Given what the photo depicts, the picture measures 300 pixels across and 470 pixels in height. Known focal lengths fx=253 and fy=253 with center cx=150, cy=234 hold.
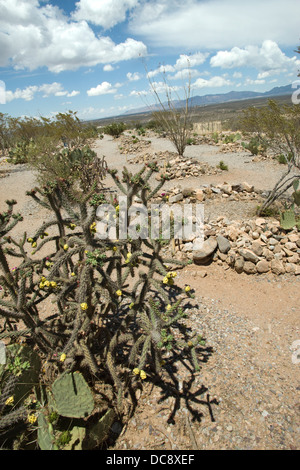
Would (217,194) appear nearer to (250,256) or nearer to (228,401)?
(250,256)

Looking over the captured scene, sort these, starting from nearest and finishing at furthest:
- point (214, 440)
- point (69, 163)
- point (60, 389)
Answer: point (60, 389) < point (214, 440) < point (69, 163)

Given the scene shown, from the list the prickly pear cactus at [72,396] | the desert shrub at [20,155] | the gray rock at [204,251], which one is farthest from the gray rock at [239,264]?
the desert shrub at [20,155]

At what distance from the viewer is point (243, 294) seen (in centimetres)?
387

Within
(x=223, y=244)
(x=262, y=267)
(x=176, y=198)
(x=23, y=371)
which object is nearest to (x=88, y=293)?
(x=23, y=371)

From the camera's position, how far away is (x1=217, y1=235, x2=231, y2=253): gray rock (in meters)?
4.52

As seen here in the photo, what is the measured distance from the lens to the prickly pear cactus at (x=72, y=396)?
1.88 m

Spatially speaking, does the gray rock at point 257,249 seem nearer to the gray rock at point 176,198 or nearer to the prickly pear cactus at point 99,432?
the gray rock at point 176,198

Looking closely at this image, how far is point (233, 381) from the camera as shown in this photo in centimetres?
→ 253

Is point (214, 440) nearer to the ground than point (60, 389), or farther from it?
nearer to the ground

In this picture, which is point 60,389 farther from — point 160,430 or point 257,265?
point 257,265

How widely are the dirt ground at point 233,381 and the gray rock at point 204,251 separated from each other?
40 cm
